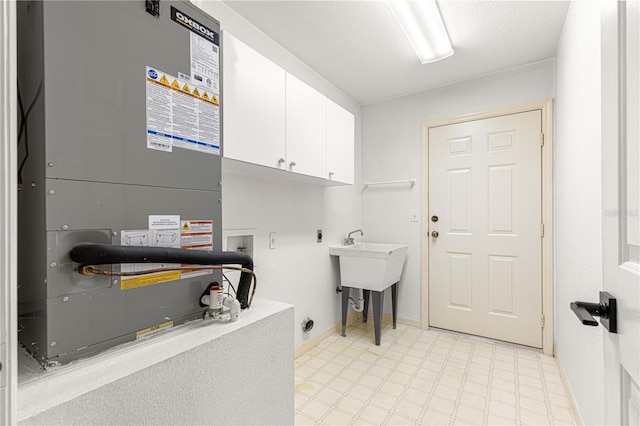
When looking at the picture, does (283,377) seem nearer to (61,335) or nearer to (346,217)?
(61,335)

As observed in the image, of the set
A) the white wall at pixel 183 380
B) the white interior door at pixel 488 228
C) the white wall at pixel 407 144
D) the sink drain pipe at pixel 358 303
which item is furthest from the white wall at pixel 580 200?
the sink drain pipe at pixel 358 303

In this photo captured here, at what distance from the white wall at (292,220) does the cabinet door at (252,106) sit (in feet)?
1.06

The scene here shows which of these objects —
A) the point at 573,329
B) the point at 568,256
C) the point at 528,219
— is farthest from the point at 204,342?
the point at 528,219

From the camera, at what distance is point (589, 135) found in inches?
54.0

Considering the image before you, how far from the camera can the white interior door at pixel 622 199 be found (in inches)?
22.0

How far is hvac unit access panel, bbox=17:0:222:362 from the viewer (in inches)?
22.9

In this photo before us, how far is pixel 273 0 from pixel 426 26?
0.95 meters

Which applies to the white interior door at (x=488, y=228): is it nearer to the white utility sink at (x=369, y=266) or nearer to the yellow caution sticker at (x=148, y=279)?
the white utility sink at (x=369, y=266)

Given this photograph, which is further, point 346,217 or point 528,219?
point 346,217

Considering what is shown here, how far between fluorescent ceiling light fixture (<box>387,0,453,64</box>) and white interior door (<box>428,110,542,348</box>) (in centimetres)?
80

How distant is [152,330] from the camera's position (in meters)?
0.74

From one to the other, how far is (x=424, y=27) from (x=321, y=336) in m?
2.44

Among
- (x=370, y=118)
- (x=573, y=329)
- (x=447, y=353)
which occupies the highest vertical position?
(x=370, y=118)

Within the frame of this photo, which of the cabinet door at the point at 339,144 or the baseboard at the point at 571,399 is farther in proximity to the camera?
the cabinet door at the point at 339,144
